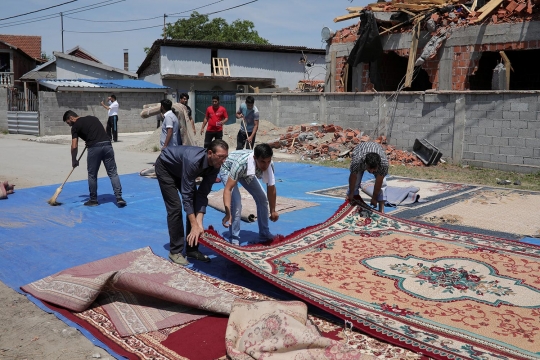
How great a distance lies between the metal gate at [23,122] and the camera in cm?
2180

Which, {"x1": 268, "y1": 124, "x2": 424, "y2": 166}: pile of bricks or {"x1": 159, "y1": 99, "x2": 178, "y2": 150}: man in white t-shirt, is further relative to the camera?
{"x1": 268, "y1": 124, "x2": 424, "y2": 166}: pile of bricks

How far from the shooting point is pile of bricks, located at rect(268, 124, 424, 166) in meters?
13.5

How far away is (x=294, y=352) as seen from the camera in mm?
3236

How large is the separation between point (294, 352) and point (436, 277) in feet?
6.75

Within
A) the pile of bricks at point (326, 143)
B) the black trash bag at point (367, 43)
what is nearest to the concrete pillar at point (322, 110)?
the pile of bricks at point (326, 143)

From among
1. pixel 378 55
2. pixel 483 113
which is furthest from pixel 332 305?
pixel 378 55

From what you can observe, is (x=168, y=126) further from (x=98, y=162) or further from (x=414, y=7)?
(x=414, y=7)

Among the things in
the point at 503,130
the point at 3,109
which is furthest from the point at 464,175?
the point at 3,109

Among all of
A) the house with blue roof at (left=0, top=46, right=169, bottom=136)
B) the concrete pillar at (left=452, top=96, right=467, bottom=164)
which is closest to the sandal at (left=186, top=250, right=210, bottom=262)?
the concrete pillar at (left=452, top=96, right=467, bottom=164)

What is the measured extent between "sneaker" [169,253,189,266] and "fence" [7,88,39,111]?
20.2 m

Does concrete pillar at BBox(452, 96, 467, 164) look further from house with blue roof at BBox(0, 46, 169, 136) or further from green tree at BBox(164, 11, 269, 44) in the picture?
green tree at BBox(164, 11, 269, 44)

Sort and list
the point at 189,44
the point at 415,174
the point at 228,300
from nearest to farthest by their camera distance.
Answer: the point at 228,300 < the point at 415,174 < the point at 189,44

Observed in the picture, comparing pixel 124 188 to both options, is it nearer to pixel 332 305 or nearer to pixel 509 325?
pixel 332 305

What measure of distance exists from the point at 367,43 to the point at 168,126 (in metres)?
9.24
